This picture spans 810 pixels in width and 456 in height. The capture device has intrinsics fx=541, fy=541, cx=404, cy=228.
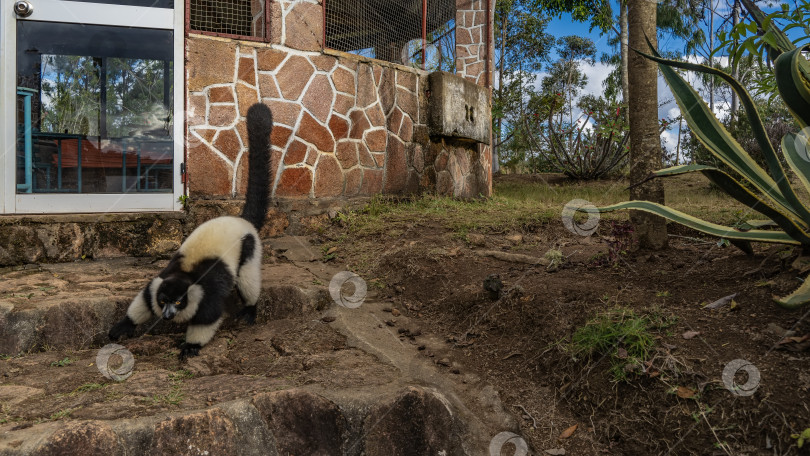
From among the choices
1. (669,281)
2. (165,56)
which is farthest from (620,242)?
(165,56)

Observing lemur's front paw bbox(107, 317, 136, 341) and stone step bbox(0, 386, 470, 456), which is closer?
stone step bbox(0, 386, 470, 456)

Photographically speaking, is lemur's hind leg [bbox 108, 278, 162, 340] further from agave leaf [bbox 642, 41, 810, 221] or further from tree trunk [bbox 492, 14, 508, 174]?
tree trunk [bbox 492, 14, 508, 174]

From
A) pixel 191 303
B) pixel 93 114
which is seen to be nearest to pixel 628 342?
pixel 191 303

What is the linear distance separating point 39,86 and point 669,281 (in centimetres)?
545

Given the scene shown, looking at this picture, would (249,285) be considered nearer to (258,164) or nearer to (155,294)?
(155,294)

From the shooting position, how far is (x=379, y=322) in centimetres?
367

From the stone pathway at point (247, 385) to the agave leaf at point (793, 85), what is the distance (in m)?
2.10

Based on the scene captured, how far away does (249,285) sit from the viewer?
382 centimetres

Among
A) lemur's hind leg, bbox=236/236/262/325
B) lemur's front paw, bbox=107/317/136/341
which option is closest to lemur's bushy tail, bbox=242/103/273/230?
lemur's hind leg, bbox=236/236/262/325

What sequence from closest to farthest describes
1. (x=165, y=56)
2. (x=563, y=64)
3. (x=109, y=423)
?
(x=109, y=423) < (x=165, y=56) < (x=563, y=64)

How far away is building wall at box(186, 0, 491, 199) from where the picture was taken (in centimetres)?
531

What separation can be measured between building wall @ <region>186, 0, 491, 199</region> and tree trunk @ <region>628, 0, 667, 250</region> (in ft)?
10.8

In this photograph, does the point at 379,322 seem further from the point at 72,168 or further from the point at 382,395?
the point at 72,168

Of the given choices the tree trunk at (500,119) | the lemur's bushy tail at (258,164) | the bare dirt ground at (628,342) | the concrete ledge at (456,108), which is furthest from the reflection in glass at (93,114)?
the tree trunk at (500,119)
